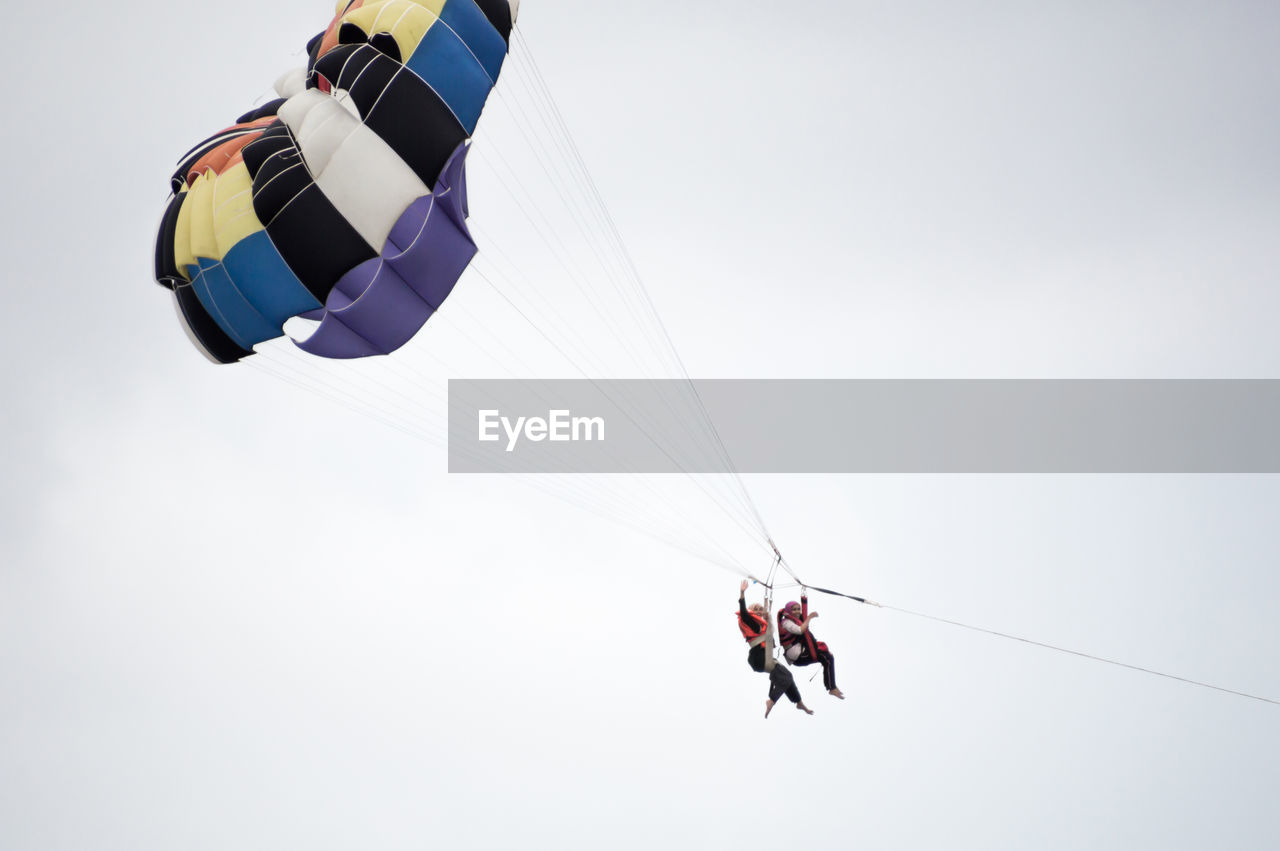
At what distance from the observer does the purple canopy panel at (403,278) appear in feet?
40.9

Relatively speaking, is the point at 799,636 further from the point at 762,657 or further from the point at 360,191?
the point at 360,191

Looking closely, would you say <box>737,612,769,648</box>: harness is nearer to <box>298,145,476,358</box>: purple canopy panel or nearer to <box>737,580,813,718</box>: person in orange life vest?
<box>737,580,813,718</box>: person in orange life vest

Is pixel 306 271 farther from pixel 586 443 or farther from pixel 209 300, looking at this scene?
pixel 586 443

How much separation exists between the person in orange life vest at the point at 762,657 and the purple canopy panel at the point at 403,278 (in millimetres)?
4671

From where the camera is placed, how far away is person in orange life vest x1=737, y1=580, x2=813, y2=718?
12156 mm

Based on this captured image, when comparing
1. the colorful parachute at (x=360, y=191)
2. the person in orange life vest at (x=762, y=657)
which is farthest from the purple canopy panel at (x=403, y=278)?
the person in orange life vest at (x=762, y=657)

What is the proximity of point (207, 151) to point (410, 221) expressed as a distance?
2.86 m

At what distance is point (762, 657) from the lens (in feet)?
39.9

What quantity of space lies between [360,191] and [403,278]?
3.31ft

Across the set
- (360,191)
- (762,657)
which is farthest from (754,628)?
→ (360,191)

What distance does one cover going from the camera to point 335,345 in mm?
12695

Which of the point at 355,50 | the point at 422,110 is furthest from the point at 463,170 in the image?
the point at 355,50

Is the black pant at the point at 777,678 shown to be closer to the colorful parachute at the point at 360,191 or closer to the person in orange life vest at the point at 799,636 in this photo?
the person in orange life vest at the point at 799,636

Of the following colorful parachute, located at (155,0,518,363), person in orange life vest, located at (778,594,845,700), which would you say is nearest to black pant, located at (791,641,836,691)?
person in orange life vest, located at (778,594,845,700)
